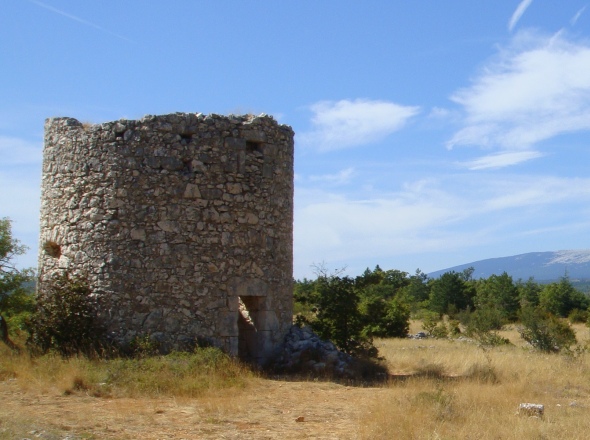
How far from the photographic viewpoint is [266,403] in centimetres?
933

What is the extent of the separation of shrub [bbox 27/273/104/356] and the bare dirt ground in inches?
52.2

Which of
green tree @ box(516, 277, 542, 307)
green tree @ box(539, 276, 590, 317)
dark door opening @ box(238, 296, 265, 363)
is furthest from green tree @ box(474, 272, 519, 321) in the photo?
dark door opening @ box(238, 296, 265, 363)

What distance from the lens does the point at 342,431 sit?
7668 mm

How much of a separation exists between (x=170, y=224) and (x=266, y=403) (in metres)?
3.84

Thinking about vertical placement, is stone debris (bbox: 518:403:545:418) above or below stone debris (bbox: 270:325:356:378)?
below

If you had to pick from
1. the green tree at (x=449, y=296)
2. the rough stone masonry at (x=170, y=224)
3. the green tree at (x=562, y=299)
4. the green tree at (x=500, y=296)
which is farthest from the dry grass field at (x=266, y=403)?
the green tree at (x=562, y=299)

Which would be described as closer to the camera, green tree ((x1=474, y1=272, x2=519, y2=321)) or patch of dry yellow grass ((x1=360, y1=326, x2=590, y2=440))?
patch of dry yellow grass ((x1=360, y1=326, x2=590, y2=440))

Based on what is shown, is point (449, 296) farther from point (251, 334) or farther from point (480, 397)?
point (480, 397)

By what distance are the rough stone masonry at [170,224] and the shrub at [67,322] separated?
25cm

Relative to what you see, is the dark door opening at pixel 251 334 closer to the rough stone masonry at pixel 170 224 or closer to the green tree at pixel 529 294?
the rough stone masonry at pixel 170 224

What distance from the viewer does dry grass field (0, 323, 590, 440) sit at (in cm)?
735

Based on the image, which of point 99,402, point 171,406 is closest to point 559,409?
point 171,406

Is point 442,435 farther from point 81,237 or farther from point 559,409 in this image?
point 81,237

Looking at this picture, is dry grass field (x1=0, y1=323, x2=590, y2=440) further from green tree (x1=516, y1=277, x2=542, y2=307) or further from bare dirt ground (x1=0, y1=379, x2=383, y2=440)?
green tree (x1=516, y1=277, x2=542, y2=307)
